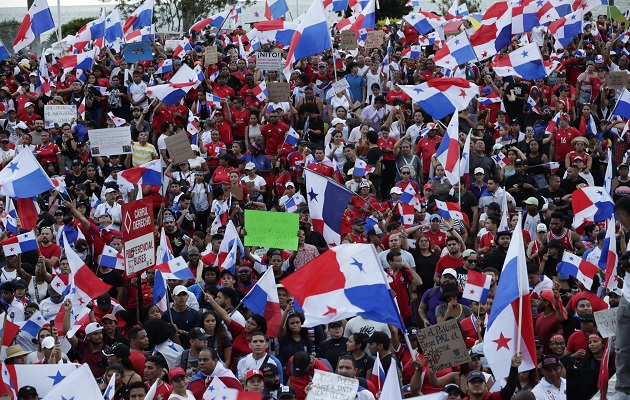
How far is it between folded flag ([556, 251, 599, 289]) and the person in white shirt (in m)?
2.91

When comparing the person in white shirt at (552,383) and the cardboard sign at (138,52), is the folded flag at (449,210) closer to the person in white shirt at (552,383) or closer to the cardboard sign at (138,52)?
the person in white shirt at (552,383)

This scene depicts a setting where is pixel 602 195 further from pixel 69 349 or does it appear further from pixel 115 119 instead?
pixel 115 119

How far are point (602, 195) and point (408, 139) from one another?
4.50m

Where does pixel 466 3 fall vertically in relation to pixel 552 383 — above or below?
below

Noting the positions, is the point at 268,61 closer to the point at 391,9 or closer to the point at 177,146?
the point at 177,146

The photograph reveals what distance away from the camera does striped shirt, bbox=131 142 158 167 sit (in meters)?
19.8

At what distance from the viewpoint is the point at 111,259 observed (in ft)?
49.1

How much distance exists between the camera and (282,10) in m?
26.9

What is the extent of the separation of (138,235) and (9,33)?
2666cm

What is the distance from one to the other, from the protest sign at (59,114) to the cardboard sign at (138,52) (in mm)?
3586

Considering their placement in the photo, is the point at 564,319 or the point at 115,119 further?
the point at 115,119

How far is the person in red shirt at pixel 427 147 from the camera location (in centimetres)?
1928

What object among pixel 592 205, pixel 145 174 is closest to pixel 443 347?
pixel 592 205

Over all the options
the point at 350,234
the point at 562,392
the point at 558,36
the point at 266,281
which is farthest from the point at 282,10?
the point at 562,392
